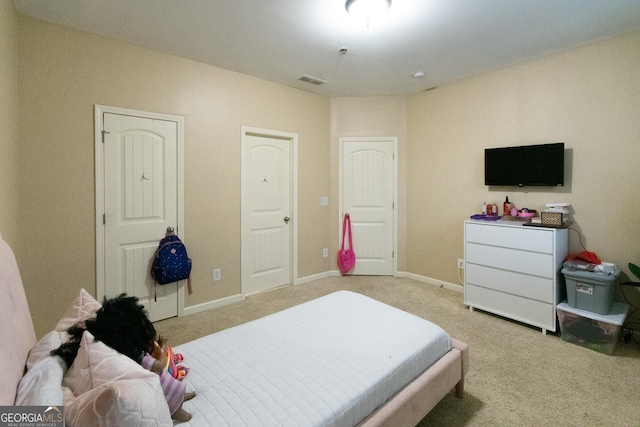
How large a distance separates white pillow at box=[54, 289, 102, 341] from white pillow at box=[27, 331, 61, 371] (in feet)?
0.08

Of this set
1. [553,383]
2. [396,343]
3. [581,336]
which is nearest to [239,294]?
[396,343]

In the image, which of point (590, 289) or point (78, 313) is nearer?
point (78, 313)

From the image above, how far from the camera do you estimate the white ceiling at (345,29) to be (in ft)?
6.91

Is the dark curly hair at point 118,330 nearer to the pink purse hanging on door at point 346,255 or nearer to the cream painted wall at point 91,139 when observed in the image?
the cream painted wall at point 91,139

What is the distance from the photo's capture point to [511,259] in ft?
9.02

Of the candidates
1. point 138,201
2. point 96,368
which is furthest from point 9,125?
point 96,368

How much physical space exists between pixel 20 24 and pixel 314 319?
297 cm

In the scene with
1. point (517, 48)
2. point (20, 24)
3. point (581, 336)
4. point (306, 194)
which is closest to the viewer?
point (20, 24)

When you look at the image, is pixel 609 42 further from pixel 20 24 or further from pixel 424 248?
pixel 20 24

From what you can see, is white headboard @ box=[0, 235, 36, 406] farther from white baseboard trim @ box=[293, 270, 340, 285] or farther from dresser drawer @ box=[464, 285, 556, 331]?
dresser drawer @ box=[464, 285, 556, 331]

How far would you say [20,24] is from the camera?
2.19 meters

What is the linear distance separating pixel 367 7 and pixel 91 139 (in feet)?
7.86

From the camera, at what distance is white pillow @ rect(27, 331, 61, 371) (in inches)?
40.3

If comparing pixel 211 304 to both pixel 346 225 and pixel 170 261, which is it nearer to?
pixel 170 261
